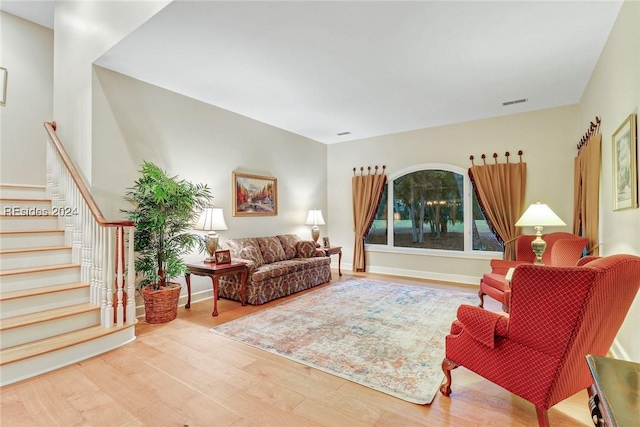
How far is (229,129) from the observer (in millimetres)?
4742

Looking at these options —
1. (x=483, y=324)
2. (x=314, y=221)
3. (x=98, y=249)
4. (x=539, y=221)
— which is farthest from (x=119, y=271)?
(x=539, y=221)

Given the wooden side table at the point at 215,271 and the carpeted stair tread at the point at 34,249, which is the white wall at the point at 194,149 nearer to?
the wooden side table at the point at 215,271

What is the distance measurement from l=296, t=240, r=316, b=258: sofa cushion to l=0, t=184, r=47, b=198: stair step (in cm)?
365

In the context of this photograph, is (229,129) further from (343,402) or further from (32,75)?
(343,402)

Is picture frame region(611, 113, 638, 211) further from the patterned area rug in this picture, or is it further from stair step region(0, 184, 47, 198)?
stair step region(0, 184, 47, 198)

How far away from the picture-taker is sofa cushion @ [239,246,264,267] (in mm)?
4334

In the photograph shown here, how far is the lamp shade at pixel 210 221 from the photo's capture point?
155 inches

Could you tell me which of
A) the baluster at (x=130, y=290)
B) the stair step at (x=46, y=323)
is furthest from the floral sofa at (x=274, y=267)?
the stair step at (x=46, y=323)

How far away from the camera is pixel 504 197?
481 centimetres

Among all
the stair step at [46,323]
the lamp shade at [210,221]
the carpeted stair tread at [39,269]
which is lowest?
the stair step at [46,323]

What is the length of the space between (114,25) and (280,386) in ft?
12.1

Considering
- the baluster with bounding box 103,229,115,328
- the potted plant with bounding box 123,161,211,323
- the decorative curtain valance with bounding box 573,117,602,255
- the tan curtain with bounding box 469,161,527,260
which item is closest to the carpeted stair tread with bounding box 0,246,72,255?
the potted plant with bounding box 123,161,211,323

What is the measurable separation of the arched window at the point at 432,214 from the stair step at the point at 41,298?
5.00m

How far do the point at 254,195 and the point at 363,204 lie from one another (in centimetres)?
241
